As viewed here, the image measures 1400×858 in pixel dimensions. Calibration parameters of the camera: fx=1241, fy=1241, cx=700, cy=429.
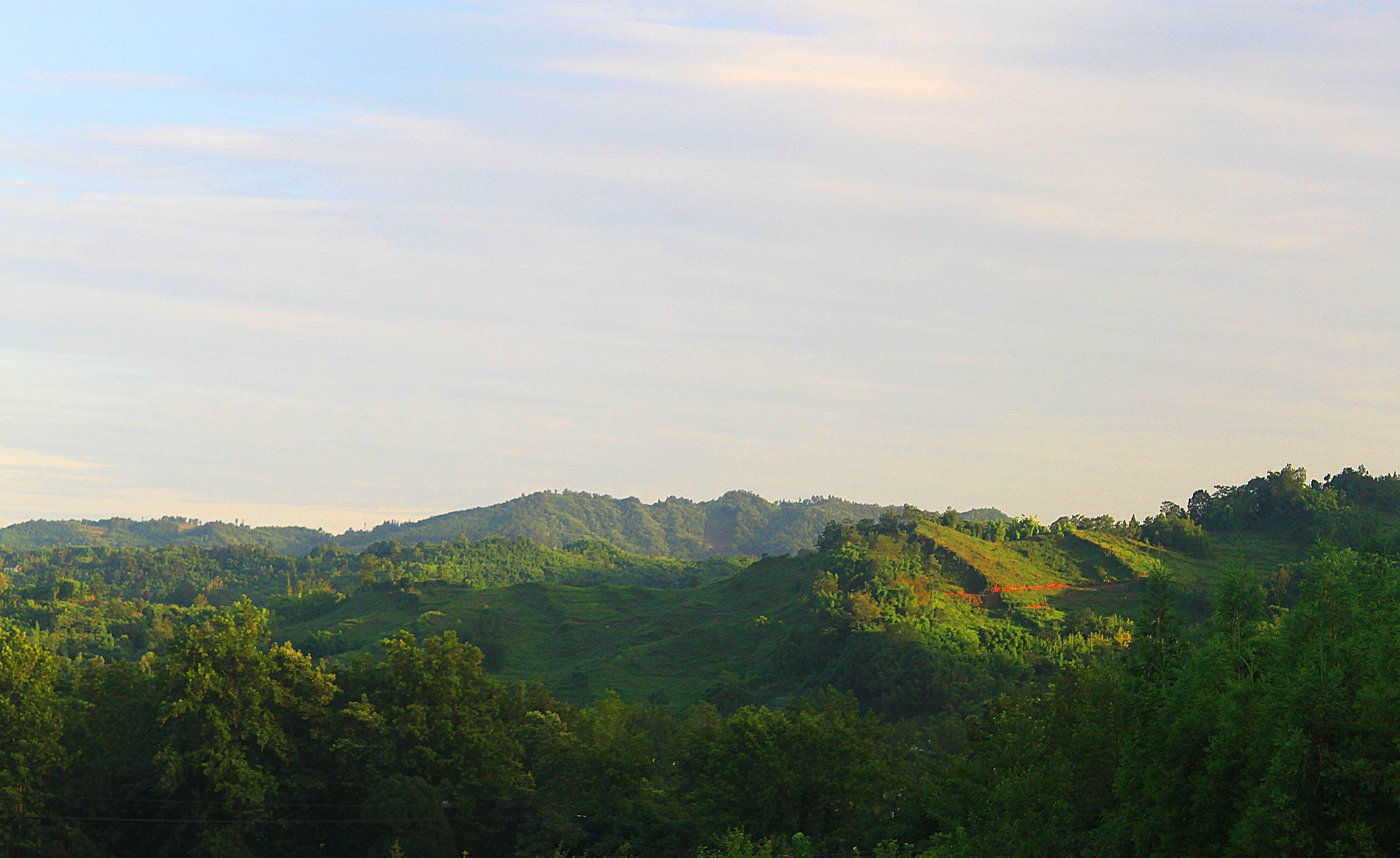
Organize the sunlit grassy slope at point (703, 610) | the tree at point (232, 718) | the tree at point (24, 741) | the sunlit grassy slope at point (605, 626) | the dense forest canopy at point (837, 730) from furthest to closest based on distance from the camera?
the sunlit grassy slope at point (605, 626) < the sunlit grassy slope at point (703, 610) < the tree at point (232, 718) < the tree at point (24, 741) < the dense forest canopy at point (837, 730)

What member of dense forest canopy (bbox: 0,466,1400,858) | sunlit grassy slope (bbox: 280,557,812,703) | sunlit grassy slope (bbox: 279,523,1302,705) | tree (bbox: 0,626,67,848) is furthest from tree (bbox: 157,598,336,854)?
sunlit grassy slope (bbox: 280,557,812,703)

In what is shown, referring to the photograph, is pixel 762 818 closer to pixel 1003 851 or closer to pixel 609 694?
pixel 609 694

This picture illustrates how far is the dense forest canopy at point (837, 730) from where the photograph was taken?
26891mm

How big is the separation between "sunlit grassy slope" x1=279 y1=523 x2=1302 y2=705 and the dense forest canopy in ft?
2.40

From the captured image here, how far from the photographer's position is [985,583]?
124 meters

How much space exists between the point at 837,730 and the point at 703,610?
320ft

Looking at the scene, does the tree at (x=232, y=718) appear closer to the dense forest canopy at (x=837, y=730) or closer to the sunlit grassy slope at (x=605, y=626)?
the dense forest canopy at (x=837, y=730)

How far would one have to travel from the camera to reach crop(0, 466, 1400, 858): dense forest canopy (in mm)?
26891

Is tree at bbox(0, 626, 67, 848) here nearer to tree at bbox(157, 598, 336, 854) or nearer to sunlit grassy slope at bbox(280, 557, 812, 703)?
tree at bbox(157, 598, 336, 854)

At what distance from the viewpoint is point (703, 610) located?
148 m

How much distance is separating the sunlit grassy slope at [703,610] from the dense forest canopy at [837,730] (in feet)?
2.40

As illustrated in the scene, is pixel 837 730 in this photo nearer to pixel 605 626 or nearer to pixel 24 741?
pixel 24 741

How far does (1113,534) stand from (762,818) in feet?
320

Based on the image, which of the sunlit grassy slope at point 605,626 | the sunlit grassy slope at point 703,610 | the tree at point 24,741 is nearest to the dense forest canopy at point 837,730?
the tree at point 24,741
